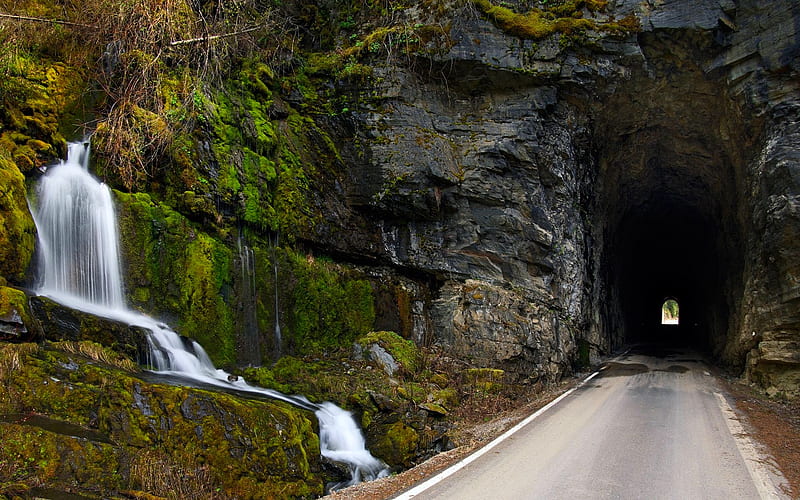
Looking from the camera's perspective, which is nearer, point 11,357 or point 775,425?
point 11,357

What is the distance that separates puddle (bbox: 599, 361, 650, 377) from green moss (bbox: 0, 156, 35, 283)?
15.0 m

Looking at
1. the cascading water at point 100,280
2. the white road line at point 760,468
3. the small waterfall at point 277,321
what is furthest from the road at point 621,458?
the small waterfall at point 277,321

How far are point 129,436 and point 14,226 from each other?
4184mm

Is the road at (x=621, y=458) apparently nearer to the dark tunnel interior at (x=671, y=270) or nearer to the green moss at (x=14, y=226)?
the green moss at (x=14, y=226)

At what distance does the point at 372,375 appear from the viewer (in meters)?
11.1

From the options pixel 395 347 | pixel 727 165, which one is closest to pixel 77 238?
pixel 395 347

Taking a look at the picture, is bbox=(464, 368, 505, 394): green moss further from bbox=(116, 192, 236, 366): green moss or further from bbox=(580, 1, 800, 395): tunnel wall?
bbox=(580, 1, 800, 395): tunnel wall

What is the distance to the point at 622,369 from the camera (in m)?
16.8

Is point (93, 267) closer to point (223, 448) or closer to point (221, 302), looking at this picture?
point (221, 302)

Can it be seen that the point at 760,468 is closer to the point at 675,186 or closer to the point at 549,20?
the point at 549,20

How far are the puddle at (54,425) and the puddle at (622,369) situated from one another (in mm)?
14137

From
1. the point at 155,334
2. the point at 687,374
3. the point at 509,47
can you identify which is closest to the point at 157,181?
the point at 155,334

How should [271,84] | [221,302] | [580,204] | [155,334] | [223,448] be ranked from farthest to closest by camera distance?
[580,204]
[271,84]
[221,302]
[155,334]
[223,448]

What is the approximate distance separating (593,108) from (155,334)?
1379cm
